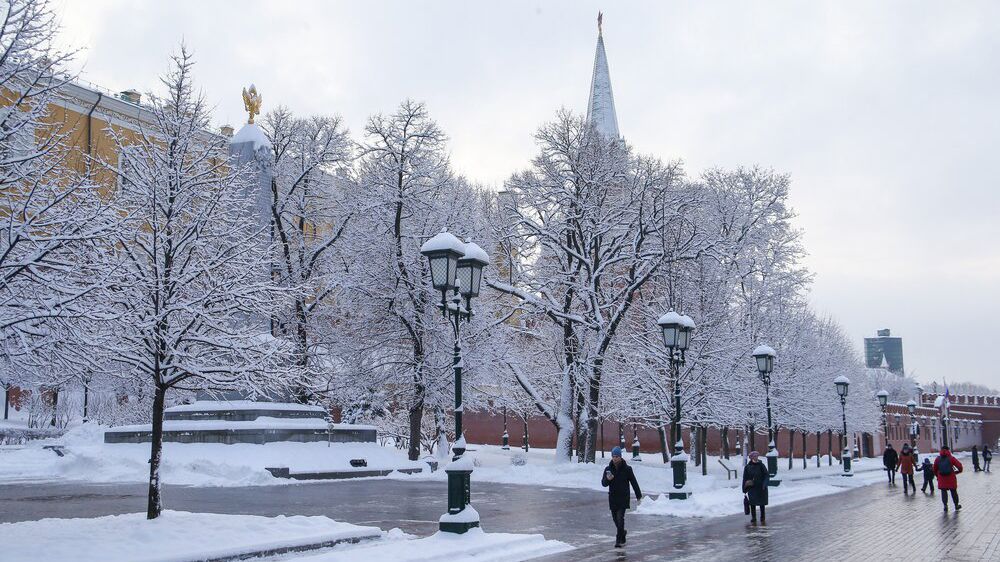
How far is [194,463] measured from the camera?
2478 centimetres

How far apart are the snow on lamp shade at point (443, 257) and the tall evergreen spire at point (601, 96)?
54.6 metres

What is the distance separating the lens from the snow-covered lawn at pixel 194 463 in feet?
79.4

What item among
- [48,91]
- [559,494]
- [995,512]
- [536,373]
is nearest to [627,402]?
[536,373]

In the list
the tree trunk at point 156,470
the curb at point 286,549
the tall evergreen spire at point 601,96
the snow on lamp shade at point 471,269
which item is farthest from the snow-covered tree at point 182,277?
the tall evergreen spire at point 601,96

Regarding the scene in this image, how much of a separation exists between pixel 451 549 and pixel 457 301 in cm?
407

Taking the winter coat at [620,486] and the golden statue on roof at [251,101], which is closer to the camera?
the winter coat at [620,486]

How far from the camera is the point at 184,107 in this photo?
1419 centimetres

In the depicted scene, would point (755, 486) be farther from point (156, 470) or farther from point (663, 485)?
point (156, 470)

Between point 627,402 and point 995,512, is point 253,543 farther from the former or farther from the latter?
point 627,402

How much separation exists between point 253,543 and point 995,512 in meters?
18.2

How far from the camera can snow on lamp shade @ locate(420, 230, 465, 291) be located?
14102mm

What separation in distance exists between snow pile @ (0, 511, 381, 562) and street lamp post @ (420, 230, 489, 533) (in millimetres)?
1338

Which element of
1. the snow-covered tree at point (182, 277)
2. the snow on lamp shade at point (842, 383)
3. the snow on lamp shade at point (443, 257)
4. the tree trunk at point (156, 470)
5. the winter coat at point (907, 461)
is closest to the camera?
the tree trunk at point (156, 470)

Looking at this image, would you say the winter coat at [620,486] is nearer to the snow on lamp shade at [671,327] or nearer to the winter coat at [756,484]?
the winter coat at [756,484]
